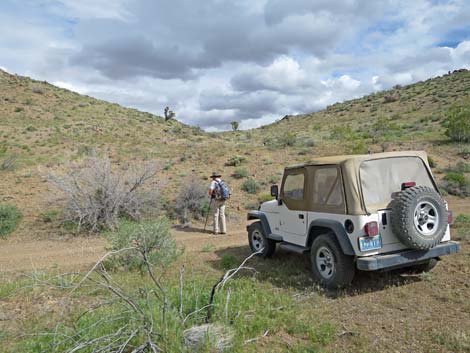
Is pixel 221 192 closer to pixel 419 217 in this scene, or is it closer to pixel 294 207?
pixel 294 207

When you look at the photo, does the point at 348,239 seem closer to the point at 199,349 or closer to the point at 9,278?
the point at 199,349

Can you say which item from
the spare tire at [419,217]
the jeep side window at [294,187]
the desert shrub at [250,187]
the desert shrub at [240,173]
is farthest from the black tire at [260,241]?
the desert shrub at [240,173]

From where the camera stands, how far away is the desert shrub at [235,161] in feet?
64.9

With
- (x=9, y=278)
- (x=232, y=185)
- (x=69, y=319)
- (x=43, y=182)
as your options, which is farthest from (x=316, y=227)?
(x=43, y=182)

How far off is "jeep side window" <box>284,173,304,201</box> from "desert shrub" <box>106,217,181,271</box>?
2588 mm

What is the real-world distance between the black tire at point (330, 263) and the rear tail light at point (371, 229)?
54cm

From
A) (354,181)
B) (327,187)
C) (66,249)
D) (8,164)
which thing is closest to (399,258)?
(354,181)

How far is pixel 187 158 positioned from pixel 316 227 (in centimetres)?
1626

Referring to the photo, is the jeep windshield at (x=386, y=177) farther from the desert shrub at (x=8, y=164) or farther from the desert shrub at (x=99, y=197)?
the desert shrub at (x=8, y=164)

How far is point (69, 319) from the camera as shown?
4539 millimetres

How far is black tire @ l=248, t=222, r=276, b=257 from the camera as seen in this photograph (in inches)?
286

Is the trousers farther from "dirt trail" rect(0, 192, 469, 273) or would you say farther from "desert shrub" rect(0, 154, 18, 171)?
"desert shrub" rect(0, 154, 18, 171)

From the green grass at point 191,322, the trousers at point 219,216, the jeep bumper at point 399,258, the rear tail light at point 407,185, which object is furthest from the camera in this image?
the trousers at point 219,216

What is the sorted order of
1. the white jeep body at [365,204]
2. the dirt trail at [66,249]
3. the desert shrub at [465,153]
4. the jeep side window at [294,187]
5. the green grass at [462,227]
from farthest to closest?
the desert shrub at [465,153], the dirt trail at [66,249], the green grass at [462,227], the jeep side window at [294,187], the white jeep body at [365,204]
